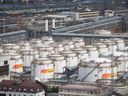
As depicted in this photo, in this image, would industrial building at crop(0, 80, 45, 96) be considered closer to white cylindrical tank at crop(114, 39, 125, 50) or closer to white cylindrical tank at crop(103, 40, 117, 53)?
white cylindrical tank at crop(103, 40, 117, 53)

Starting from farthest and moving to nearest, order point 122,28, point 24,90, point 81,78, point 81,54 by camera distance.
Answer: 1. point 122,28
2. point 81,54
3. point 81,78
4. point 24,90

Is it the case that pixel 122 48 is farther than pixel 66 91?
Yes

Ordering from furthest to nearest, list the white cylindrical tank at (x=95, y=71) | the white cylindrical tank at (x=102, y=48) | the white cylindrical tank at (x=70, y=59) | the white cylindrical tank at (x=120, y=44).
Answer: the white cylindrical tank at (x=120, y=44), the white cylindrical tank at (x=102, y=48), the white cylindrical tank at (x=70, y=59), the white cylindrical tank at (x=95, y=71)

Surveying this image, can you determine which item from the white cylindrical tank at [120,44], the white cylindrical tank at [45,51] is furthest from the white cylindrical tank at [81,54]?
the white cylindrical tank at [120,44]

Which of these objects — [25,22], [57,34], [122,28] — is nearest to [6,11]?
[25,22]

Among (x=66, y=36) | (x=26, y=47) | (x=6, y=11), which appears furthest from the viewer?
(x=6, y=11)

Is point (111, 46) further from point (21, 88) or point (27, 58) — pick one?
point (21, 88)

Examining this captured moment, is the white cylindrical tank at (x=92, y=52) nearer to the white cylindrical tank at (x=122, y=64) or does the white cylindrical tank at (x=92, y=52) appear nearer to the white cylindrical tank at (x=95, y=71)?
the white cylindrical tank at (x=122, y=64)

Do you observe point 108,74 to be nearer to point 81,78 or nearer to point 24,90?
point 81,78
